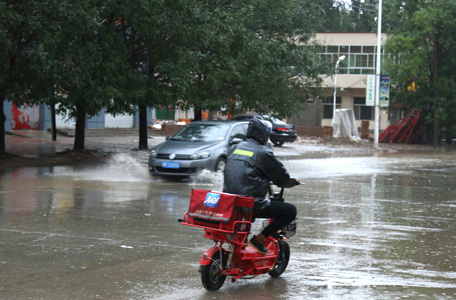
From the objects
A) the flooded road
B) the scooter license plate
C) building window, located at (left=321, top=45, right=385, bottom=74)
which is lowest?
the flooded road

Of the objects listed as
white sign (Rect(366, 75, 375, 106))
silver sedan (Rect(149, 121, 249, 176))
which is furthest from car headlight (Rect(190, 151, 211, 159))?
white sign (Rect(366, 75, 375, 106))

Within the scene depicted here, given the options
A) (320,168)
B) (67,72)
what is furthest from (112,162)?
(320,168)

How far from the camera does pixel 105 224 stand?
1026 cm

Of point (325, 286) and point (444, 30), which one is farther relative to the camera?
point (444, 30)

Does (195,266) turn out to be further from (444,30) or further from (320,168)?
(444,30)

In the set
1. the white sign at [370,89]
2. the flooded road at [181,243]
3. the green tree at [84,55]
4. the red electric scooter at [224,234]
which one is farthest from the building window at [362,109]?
the red electric scooter at [224,234]

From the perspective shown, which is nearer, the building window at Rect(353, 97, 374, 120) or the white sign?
the white sign

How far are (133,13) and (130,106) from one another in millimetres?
3307

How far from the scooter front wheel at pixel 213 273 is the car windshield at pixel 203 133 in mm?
12133

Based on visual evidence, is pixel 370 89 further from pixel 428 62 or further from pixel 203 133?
pixel 203 133

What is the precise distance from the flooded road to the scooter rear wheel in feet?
0.39

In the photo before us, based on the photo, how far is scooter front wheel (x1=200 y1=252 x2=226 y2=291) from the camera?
627cm

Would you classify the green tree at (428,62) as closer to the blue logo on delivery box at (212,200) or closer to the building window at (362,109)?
the building window at (362,109)

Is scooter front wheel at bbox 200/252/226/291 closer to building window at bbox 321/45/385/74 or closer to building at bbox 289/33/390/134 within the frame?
building at bbox 289/33/390/134
